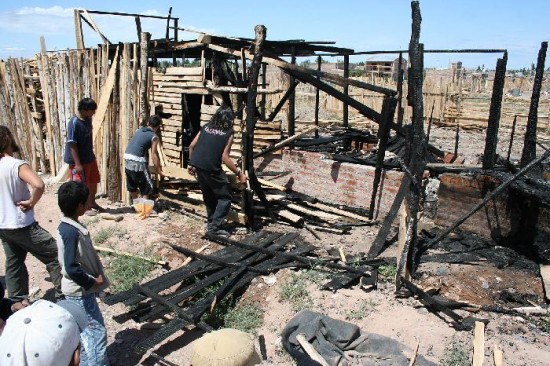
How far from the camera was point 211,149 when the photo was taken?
6129 millimetres

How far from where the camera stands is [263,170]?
9008 mm

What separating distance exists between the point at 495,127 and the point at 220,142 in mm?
4044

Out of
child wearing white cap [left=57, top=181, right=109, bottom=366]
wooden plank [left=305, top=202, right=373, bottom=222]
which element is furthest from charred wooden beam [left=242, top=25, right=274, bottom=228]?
child wearing white cap [left=57, top=181, right=109, bottom=366]

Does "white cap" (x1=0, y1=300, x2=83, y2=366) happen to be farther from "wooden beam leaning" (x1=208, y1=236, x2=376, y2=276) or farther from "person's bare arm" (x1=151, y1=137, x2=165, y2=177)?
"person's bare arm" (x1=151, y1=137, x2=165, y2=177)

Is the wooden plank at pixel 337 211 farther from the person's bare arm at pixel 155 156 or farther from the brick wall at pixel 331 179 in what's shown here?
the person's bare arm at pixel 155 156

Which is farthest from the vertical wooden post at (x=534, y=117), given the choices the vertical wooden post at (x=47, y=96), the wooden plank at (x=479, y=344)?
the vertical wooden post at (x=47, y=96)

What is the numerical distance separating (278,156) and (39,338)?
7043 millimetres

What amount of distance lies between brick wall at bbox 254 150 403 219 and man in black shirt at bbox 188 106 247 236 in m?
2.07

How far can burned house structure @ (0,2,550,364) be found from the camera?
16.0 ft

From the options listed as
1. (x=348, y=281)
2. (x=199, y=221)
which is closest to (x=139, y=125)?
(x=199, y=221)

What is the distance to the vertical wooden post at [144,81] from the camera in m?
7.66

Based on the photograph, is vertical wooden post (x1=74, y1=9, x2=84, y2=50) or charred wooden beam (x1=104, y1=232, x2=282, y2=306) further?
vertical wooden post (x1=74, y1=9, x2=84, y2=50)

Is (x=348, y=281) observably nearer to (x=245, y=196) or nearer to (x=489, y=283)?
(x=489, y=283)

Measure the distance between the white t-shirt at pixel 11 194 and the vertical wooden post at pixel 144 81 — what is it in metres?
3.93
